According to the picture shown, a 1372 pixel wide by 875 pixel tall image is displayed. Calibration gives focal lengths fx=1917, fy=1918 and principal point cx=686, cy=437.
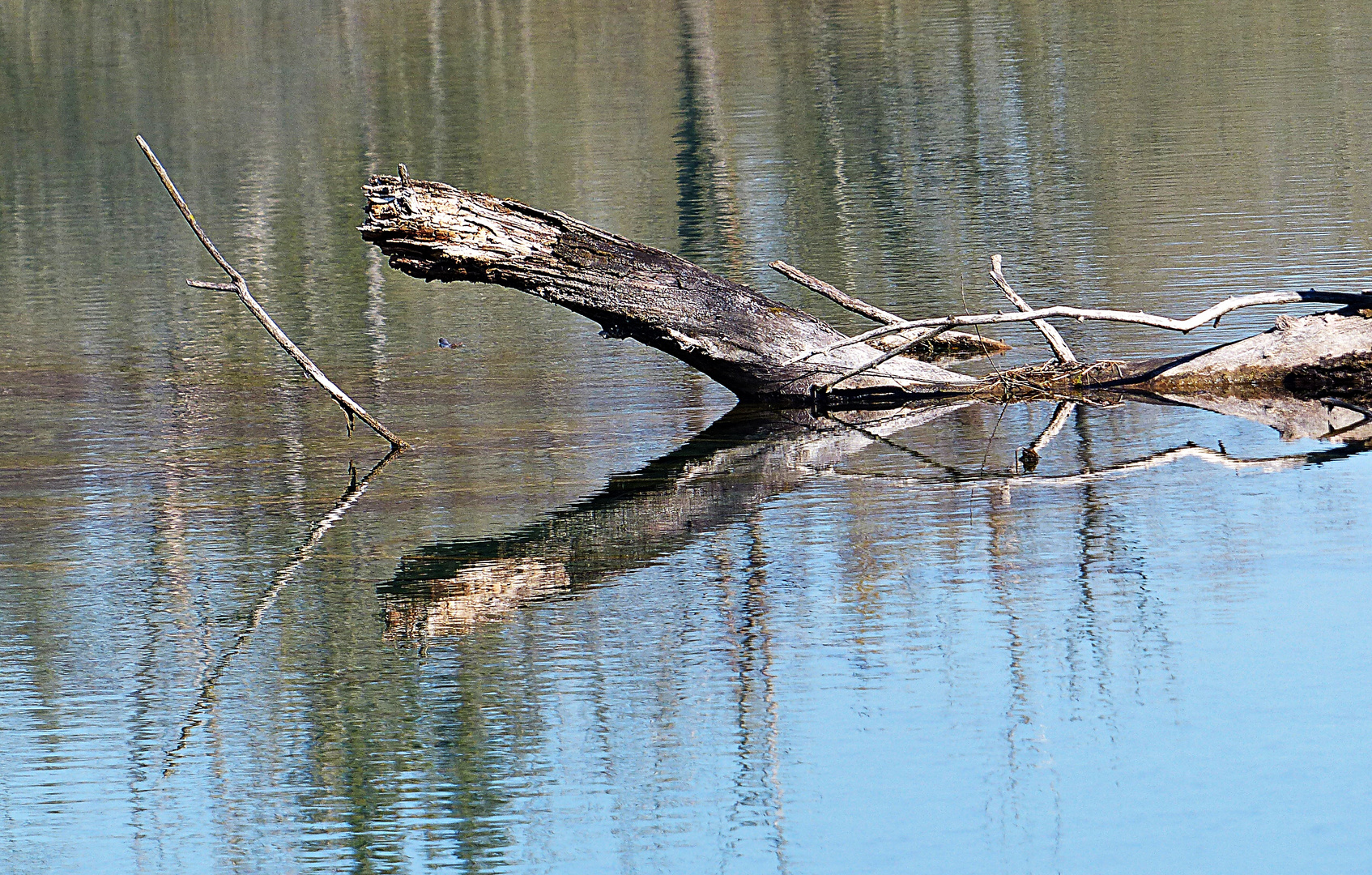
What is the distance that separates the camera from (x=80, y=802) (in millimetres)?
6590

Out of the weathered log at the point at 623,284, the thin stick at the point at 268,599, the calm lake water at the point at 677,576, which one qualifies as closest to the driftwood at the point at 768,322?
the weathered log at the point at 623,284

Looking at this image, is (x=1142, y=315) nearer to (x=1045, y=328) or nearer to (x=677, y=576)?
(x=1045, y=328)

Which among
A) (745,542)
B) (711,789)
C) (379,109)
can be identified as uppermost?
(379,109)

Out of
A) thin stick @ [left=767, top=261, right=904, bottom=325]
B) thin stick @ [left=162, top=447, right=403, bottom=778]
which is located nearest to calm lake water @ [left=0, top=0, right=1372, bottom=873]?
thin stick @ [left=162, top=447, right=403, bottom=778]

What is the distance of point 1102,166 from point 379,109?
1744 centimetres

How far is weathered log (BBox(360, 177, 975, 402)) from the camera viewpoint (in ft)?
39.2

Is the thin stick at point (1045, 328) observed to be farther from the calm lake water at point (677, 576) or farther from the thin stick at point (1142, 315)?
the calm lake water at point (677, 576)

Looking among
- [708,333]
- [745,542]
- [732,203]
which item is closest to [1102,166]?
[732,203]

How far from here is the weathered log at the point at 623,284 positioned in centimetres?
1194

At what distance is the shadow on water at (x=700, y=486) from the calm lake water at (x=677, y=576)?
39mm

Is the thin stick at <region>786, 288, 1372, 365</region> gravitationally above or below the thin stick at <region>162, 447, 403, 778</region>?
above

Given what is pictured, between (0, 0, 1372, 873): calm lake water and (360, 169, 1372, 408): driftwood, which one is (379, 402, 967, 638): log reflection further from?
(360, 169, 1372, 408): driftwood

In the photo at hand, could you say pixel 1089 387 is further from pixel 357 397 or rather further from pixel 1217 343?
pixel 357 397

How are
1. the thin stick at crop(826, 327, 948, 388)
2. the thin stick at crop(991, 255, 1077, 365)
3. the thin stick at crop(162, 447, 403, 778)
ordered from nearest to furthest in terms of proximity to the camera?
the thin stick at crop(162, 447, 403, 778) < the thin stick at crop(826, 327, 948, 388) < the thin stick at crop(991, 255, 1077, 365)
